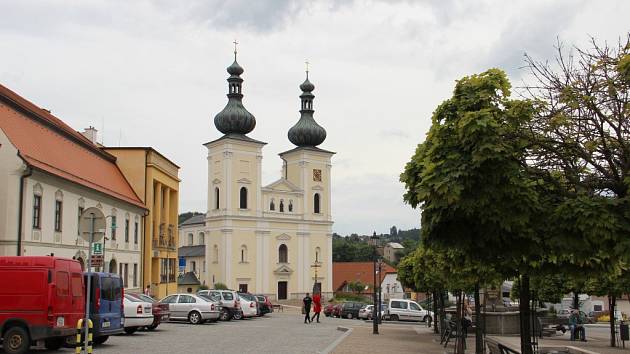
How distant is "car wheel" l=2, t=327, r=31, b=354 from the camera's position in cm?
1627

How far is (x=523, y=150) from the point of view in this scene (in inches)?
408

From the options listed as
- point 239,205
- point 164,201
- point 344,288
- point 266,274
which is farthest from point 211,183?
point 164,201

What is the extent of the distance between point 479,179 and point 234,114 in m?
83.7

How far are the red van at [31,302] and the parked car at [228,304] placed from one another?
20.5 meters

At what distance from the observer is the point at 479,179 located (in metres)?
9.67

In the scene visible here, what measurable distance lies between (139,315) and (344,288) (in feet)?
289

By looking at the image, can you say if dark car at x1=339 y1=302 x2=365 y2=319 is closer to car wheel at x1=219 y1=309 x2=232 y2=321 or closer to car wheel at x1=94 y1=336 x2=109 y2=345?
car wheel at x1=219 y1=309 x2=232 y2=321

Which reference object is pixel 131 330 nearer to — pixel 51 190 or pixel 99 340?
pixel 99 340

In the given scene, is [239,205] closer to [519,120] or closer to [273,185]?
[273,185]

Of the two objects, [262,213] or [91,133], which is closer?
[91,133]

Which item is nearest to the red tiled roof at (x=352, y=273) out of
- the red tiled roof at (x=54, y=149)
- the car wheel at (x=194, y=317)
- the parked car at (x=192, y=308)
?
the red tiled roof at (x=54, y=149)

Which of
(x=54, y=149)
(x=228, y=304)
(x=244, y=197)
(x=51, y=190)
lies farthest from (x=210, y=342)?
(x=244, y=197)

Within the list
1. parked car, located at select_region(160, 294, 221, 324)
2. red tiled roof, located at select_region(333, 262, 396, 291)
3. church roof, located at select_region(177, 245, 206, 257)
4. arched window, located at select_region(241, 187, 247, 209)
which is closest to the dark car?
parked car, located at select_region(160, 294, 221, 324)

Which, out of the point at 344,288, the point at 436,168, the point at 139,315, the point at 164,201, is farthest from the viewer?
the point at 344,288
